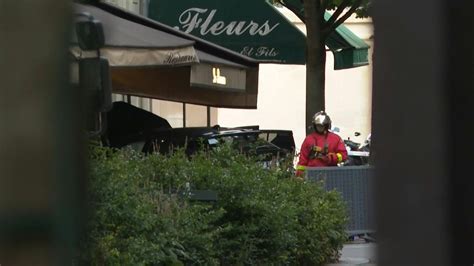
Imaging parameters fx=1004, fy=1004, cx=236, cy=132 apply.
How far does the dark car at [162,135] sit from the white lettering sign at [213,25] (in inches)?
214

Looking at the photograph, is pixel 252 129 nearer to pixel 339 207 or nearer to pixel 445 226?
pixel 339 207

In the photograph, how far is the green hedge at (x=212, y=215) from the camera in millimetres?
6797

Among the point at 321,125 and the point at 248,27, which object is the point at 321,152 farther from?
the point at 248,27

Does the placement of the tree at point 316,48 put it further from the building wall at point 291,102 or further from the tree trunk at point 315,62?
the building wall at point 291,102

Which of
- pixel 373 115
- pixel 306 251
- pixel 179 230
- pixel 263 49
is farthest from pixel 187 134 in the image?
pixel 373 115

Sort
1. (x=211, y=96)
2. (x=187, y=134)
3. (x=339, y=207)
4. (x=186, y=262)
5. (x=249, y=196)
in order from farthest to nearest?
(x=211, y=96) < (x=187, y=134) < (x=339, y=207) < (x=249, y=196) < (x=186, y=262)

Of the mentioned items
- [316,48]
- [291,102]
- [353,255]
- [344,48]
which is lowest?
[353,255]

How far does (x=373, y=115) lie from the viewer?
Result: 2258 millimetres

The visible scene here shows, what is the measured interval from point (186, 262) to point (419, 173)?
5252mm

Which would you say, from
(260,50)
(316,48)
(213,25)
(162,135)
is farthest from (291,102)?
(162,135)

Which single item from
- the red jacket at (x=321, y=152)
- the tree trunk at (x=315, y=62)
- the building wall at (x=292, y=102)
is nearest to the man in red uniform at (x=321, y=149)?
the red jacket at (x=321, y=152)

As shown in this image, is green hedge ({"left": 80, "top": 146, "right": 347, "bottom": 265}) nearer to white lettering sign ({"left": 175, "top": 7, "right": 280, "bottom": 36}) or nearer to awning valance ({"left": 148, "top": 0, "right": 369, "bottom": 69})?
white lettering sign ({"left": 175, "top": 7, "right": 280, "bottom": 36})

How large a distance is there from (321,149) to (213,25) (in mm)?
7935

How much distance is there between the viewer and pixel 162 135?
43.1ft
